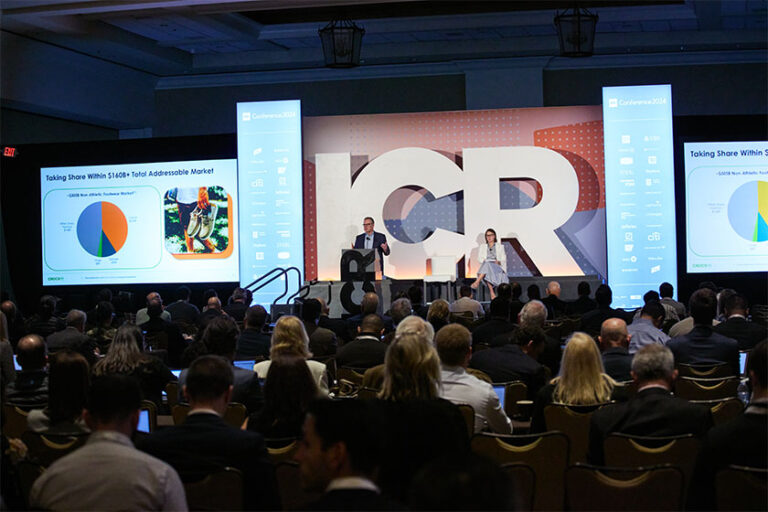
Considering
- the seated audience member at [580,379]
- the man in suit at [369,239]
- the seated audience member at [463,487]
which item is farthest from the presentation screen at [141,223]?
the seated audience member at [463,487]

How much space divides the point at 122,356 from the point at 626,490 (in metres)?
3.05

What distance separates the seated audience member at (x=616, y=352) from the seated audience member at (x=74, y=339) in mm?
3316

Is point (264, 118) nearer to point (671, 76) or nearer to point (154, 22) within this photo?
point (154, 22)

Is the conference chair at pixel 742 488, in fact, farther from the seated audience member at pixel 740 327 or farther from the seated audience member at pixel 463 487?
the seated audience member at pixel 740 327

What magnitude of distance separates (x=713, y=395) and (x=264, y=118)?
35.3ft

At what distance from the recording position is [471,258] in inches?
574

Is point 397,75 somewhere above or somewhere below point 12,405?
above

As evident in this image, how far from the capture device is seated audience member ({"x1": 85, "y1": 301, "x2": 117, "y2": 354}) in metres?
7.29

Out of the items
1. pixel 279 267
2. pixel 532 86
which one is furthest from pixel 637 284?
pixel 279 267

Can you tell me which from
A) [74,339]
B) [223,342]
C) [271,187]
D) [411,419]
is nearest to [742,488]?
[411,419]

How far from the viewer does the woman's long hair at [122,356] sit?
4883mm

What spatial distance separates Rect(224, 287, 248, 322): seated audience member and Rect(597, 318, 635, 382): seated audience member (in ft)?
17.8

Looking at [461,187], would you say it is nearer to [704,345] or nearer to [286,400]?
[704,345]

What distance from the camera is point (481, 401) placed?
3969mm
